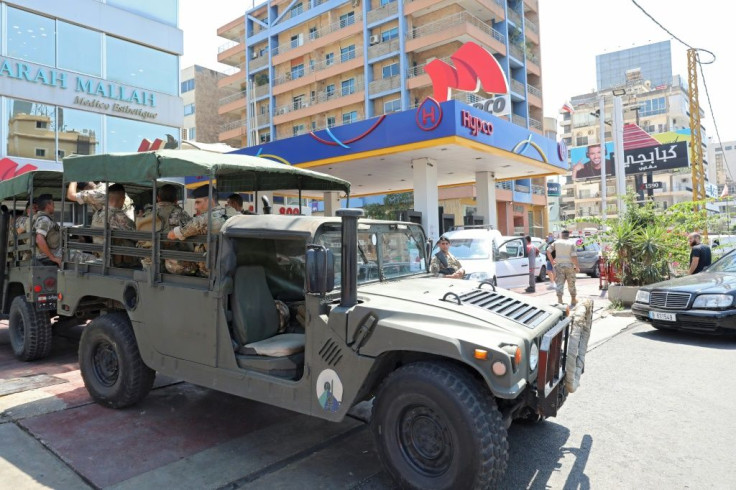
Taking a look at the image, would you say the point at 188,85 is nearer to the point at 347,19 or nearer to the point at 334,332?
the point at 347,19

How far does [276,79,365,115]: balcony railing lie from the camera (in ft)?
122

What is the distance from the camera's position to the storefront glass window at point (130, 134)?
57.9 ft

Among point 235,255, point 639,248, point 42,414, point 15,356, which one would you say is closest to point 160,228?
point 235,255

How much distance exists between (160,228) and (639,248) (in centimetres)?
1003

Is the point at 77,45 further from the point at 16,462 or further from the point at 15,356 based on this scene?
the point at 16,462

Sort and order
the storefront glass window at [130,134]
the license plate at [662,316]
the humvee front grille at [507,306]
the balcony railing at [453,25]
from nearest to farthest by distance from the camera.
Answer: the humvee front grille at [507,306], the license plate at [662,316], the storefront glass window at [130,134], the balcony railing at [453,25]

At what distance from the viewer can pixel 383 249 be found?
4406 mm

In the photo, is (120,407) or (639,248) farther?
(639,248)

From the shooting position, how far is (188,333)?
4129 mm

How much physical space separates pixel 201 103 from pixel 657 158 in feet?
141

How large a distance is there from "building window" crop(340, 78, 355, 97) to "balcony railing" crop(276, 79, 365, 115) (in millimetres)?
118

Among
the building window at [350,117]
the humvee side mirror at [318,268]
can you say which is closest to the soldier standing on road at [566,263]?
the humvee side mirror at [318,268]

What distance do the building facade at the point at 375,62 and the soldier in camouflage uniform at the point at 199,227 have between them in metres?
27.2

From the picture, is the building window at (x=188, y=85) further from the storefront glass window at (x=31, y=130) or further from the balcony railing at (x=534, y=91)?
the storefront glass window at (x=31, y=130)
